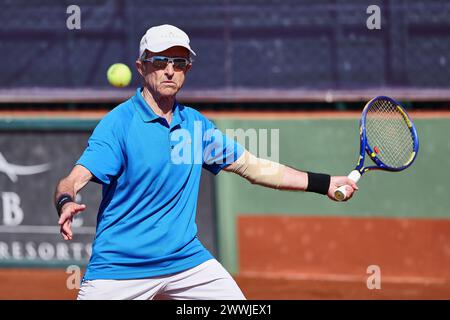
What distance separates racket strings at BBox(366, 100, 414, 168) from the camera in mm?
5887

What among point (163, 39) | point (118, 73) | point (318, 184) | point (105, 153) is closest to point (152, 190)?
point (105, 153)

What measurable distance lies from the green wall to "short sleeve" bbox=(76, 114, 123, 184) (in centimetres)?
412

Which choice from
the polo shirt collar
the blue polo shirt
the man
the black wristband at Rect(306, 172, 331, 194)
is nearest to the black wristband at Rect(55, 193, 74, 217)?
the man

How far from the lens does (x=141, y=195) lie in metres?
4.38

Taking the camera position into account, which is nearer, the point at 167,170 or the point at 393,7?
the point at 167,170

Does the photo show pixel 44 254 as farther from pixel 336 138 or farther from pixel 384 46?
Answer: pixel 384 46

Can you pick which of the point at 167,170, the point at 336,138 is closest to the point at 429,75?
the point at 336,138

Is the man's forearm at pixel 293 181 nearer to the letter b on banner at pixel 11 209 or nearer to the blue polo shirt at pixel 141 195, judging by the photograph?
the blue polo shirt at pixel 141 195

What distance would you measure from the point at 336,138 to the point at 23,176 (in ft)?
9.72

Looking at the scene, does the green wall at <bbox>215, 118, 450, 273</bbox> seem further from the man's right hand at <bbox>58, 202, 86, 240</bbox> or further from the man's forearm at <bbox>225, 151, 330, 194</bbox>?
the man's right hand at <bbox>58, 202, 86, 240</bbox>

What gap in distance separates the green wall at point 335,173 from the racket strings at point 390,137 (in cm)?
195

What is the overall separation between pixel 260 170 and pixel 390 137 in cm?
160

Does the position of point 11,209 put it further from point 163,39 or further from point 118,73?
point 163,39

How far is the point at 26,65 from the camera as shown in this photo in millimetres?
9367
